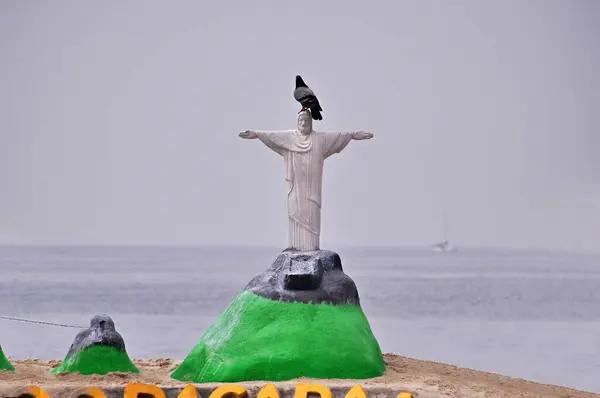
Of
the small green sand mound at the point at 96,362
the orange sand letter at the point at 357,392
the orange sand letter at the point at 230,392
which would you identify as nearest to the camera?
the orange sand letter at the point at 357,392

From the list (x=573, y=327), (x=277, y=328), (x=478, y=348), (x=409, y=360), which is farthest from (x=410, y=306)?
(x=277, y=328)

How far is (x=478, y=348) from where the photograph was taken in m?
37.6

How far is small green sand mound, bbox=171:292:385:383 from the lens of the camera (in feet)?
60.6

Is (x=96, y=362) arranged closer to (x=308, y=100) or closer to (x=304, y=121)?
(x=304, y=121)

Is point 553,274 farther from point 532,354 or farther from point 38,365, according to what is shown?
point 38,365

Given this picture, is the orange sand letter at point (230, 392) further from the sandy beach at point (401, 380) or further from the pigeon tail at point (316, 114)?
the pigeon tail at point (316, 114)

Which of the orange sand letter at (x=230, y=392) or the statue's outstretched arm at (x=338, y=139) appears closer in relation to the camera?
the orange sand letter at (x=230, y=392)

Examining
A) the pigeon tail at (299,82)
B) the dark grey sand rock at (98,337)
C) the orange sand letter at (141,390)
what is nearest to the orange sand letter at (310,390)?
the orange sand letter at (141,390)

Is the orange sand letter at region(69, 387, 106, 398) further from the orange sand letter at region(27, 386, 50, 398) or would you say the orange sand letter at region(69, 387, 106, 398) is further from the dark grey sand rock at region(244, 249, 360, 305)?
the dark grey sand rock at region(244, 249, 360, 305)

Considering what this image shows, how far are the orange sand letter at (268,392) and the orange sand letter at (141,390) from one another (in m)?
1.36

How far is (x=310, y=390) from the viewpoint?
57.6 ft

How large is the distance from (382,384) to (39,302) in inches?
1398

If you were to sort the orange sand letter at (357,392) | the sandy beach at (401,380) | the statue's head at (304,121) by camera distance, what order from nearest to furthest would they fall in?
the orange sand letter at (357,392) → the sandy beach at (401,380) → the statue's head at (304,121)

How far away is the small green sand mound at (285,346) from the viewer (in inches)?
728
